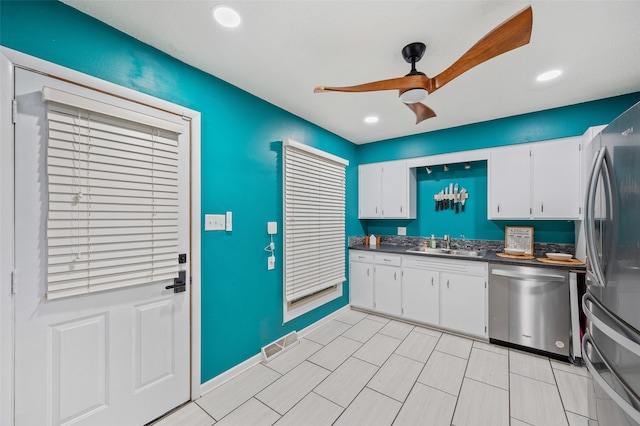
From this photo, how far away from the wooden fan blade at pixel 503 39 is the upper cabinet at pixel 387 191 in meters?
2.28

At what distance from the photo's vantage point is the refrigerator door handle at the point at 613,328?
3.19 ft

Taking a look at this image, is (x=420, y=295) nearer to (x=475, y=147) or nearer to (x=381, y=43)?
(x=475, y=147)

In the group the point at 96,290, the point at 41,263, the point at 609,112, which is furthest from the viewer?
the point at 609,112

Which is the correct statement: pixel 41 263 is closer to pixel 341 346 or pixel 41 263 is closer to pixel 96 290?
pixel 96 290

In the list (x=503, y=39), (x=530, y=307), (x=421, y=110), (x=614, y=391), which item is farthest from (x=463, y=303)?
(x=503, y=39)

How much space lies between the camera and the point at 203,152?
6.63ft

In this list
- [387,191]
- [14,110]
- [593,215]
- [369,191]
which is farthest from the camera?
[369,191]

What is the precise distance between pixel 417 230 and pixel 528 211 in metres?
1.38

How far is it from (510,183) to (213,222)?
330 cm

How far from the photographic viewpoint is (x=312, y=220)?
3082 millimetres

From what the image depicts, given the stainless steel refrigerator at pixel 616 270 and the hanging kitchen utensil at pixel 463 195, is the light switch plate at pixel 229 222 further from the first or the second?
the hanging kitchen utensil at pixel 463 195

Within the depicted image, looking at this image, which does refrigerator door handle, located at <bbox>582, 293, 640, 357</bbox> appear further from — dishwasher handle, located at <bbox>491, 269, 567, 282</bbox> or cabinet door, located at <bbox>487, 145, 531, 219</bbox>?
cabinet door, located at <bbox>487, 145, 531, 219</bbox>

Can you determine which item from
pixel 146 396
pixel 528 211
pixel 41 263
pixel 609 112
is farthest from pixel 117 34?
pixel 609 112

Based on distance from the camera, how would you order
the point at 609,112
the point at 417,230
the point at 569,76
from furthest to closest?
the point at 417,230
the point at 609,112
the point at 569,76
